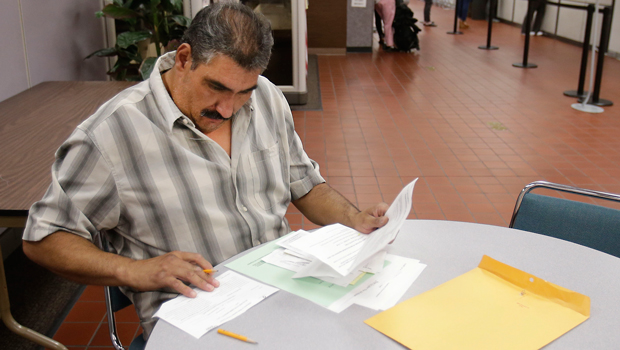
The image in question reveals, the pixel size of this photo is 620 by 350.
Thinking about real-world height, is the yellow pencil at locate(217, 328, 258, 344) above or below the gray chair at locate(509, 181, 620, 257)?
above

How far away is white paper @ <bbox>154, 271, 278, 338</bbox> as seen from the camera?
1119 millimetres

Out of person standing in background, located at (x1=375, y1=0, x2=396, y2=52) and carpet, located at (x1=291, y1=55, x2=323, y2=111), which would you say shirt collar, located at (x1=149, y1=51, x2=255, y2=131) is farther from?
person standing in background, located at (x1=375, y1=0, x2=396, y2=52)

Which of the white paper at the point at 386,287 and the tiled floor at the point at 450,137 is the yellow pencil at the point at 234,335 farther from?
the tiled floor at the point at 450,137

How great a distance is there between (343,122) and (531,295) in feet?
14.1

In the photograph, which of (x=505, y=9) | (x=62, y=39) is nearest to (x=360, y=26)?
(x=505, y=9)

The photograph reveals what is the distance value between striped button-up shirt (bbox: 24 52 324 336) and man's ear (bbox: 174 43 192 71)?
0.09 m

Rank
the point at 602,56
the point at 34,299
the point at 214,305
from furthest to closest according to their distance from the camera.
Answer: the point at 602,56 → the point at 34,299 → the point at 214,305

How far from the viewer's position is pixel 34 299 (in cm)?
262

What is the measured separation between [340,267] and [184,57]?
66cm

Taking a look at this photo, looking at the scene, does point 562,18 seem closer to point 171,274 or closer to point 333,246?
point 333,246

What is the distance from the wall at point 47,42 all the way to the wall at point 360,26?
584 cm

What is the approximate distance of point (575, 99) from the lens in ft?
20.5

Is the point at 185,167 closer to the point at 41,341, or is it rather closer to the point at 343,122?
the point at 41,341

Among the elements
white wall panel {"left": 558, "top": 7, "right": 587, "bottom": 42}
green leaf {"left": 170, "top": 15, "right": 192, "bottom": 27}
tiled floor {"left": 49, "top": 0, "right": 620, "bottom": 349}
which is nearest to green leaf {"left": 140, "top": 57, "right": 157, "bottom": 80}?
green leaf {"left": 170, "top": 15, "right": 192, "bottom": 27}
